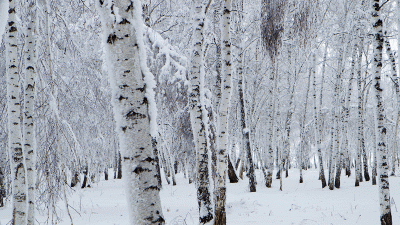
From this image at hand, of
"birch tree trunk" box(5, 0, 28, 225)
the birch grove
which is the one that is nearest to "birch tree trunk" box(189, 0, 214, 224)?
the birch grove

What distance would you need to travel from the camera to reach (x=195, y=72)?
229 inches

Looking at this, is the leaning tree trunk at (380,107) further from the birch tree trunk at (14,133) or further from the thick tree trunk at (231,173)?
the thick tree trunk at (231,173)

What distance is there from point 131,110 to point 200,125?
13.2ft

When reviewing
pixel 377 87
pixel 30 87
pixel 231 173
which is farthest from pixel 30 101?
pixel 231 173

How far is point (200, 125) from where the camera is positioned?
576 cm

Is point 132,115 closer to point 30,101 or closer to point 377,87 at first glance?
point 30,101

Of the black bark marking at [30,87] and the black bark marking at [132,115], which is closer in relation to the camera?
the black bark marking at [132,115]

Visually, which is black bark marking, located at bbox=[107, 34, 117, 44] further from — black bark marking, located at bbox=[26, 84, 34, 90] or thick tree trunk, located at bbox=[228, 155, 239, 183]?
thick tree trunk, located at bbox=[228, 155, 239, 183]

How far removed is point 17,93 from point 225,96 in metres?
3.86

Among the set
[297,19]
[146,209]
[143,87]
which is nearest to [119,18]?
[143,87]

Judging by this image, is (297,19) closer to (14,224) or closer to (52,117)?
(52,117)

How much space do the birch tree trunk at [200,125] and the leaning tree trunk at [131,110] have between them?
12.9 ft

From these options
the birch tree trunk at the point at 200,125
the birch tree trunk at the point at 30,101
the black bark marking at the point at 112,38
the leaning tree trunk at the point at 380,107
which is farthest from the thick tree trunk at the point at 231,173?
the black bark marking at the point at 112,38

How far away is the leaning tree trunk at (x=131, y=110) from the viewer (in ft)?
5.77
